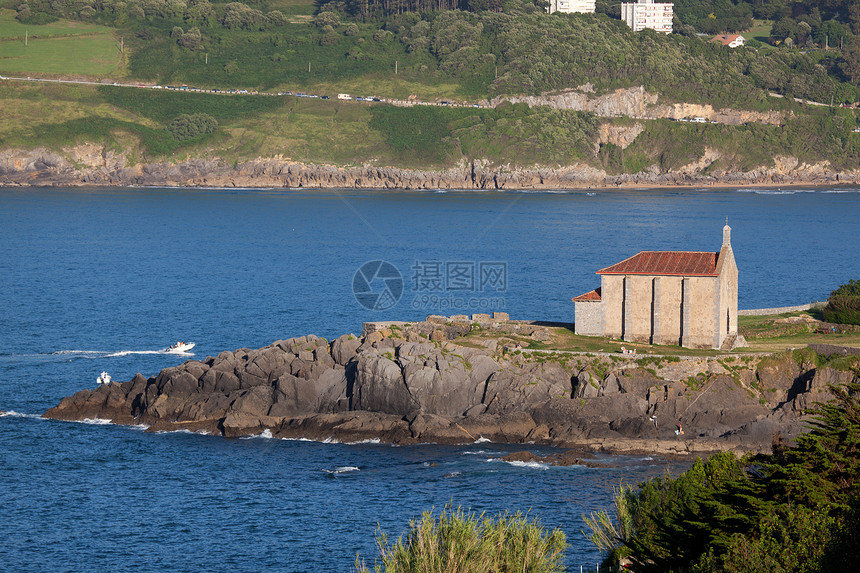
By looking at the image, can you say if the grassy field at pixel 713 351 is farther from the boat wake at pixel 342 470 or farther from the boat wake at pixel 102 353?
the boat wake at pixel 102 353

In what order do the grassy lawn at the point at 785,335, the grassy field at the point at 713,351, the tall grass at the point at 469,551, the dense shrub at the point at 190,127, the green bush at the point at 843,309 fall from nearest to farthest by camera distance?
the tall grass at the point at 469,551
the grassy field at the point at 713,351
the grassy lawn at the point at 785,335
the green bush at the point at 843,309
the dense shrub at the point at 190,127

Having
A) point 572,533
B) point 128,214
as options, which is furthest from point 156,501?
point 128,214

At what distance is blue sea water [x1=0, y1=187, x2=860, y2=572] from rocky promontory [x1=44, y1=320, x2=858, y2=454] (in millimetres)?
1528

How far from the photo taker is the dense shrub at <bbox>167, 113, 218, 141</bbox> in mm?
197875

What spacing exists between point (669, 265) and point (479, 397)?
39.6 ft

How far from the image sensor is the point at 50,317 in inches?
3140

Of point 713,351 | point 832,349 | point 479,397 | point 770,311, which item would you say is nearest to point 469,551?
point 479,397

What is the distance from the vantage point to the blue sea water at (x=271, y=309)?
4106 cm

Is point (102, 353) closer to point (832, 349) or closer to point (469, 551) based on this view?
point (832, 349)

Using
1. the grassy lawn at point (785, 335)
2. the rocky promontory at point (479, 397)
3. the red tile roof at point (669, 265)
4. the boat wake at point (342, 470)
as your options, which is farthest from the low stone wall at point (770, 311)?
the boat wake at point (342, 470)

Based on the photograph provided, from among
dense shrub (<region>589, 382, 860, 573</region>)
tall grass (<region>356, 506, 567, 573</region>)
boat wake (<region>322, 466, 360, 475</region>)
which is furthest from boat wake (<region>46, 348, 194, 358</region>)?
dense shrub (<region>589, 382, 860, 573</region>)

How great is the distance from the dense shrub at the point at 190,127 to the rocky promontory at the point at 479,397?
148717mm

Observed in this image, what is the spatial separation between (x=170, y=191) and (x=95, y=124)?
63.9 feet

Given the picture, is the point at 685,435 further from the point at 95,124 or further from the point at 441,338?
the point at 95,124
